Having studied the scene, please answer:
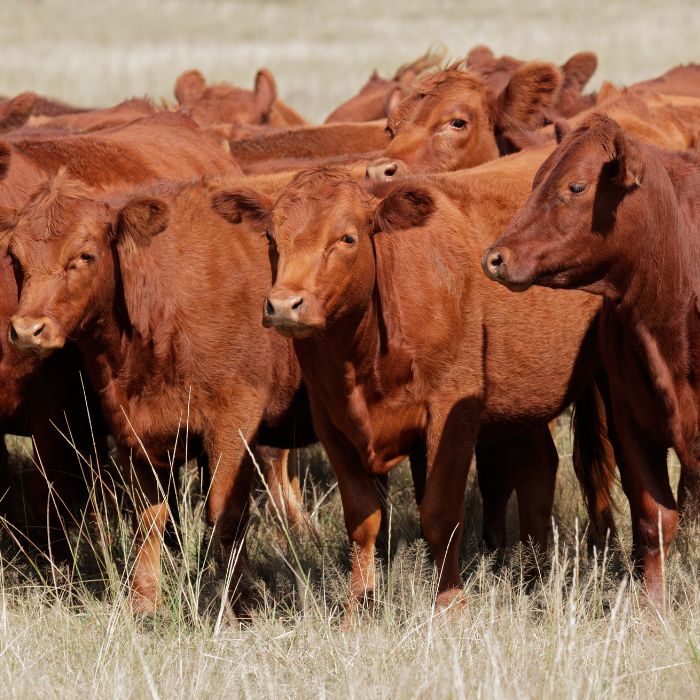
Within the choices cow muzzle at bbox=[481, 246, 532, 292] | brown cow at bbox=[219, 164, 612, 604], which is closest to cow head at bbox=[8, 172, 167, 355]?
brown cow at bbox=[219, 164, 612, 604]

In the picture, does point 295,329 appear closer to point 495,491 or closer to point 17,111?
point 495,491

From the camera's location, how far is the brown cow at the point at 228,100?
44.8 feet

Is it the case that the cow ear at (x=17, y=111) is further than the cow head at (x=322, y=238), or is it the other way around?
the cow ear at (x=17, y=111)

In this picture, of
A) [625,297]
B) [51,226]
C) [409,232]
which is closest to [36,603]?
[51,226]

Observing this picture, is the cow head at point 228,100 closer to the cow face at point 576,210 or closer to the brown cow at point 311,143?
the brown cow at point 311,143

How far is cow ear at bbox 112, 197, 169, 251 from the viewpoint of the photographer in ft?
17.3

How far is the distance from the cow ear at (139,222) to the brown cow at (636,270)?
151cm

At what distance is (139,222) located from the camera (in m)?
5.32

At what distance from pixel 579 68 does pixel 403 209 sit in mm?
4790

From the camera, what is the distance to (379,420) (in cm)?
518

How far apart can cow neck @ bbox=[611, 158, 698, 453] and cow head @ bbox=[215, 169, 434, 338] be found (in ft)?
2.60

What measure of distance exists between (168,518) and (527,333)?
1.81m

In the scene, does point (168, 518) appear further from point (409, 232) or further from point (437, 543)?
point (409, 232)

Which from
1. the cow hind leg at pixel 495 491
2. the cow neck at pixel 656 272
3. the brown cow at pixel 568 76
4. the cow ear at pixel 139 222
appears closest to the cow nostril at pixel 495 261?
the cow neck at pixel 656 272
